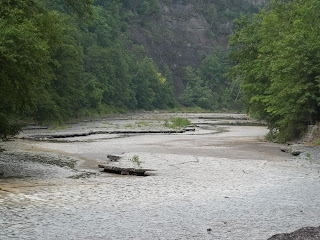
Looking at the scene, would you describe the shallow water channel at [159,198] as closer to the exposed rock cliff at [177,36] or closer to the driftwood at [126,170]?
the driftwood at [126,170]

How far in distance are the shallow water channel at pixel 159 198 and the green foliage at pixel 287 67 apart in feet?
32.3

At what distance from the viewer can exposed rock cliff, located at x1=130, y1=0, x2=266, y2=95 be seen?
576ft

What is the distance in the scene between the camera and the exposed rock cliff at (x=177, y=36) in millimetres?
175625

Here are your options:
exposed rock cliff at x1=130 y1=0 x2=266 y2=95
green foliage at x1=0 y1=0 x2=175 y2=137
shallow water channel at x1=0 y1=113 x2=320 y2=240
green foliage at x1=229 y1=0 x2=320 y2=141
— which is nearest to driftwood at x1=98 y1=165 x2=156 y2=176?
shallow water channel at x1=0 y1=113 x2=320 y2=240

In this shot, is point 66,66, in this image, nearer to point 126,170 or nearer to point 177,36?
point 126,170

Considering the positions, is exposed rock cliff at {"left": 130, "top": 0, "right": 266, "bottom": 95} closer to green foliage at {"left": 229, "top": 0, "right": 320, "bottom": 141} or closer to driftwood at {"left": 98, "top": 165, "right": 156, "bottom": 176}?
green foliage at {"left": 229, "top": 0, "right": 320, "bottom": 141}

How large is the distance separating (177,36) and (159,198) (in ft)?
567

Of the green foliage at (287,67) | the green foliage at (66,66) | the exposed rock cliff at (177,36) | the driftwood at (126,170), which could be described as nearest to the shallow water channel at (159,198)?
the driftwood at (126,170)

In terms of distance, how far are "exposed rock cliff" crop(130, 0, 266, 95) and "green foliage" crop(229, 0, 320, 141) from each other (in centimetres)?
12493

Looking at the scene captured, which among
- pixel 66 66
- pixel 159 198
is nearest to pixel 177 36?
pixel 66 66

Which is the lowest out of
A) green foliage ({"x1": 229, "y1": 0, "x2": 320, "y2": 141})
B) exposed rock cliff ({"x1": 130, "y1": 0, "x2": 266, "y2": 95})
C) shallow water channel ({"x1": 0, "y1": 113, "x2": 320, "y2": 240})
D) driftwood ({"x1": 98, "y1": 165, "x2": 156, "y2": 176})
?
shallow water channel ({"x1": 0, "y1": 113, "x2": 320, "y2": 240})

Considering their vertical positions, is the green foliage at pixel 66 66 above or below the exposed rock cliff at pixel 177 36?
below

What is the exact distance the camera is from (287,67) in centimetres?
3353

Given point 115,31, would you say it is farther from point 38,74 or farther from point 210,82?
point 38,74
